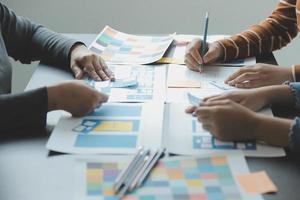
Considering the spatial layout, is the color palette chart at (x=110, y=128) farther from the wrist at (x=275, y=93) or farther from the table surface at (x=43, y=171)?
the wrist at (x=275, y=93)

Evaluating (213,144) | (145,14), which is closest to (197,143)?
(213,144)

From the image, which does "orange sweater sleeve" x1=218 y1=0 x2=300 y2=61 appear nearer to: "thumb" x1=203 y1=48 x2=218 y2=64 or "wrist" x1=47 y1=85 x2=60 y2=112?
"thumb" x1=203 y1=48 x2=218 y2=64

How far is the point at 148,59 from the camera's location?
1370mm

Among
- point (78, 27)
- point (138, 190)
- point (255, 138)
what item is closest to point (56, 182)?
point (138, 190)

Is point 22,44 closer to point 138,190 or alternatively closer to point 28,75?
point 138,190

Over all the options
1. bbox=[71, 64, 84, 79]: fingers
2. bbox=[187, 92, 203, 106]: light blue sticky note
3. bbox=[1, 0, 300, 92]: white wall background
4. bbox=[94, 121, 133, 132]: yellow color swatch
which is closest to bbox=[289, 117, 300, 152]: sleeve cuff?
bbox=[187, 92, 203, 106]: light blue sticky note

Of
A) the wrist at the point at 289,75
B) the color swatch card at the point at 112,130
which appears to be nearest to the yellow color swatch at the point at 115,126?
the color swatch card at the point at 112,130

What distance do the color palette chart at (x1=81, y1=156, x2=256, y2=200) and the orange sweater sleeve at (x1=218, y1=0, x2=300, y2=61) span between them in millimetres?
549

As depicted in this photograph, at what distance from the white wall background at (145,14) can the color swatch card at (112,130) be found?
1.21 metres

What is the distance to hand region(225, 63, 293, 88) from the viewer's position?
1241mm

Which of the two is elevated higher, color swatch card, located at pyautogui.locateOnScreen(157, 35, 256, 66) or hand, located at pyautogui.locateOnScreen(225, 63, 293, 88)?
color swatch card, located at pyautogui.locateOnScreen(157, 35, 256, 66)

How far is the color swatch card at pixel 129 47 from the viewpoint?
138cm

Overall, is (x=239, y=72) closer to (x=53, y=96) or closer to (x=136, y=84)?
(x=136, y=84)

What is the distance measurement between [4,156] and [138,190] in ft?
0.92
